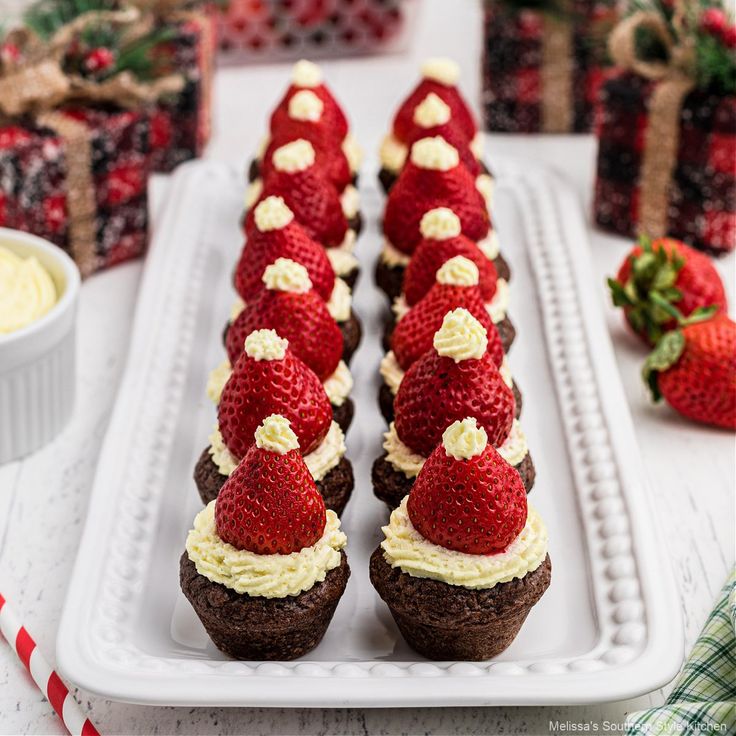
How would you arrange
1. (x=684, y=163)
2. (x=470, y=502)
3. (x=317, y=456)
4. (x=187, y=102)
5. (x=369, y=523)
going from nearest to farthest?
1. (x=470, y=502)
2. (x=317, y=456)
3. (x=369, y=523)
4. (x=684, y=163)
5. (x=187, y=102)

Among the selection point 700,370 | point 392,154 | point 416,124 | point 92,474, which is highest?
point 416,124

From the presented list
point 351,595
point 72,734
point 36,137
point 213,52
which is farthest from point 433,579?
point 213,52

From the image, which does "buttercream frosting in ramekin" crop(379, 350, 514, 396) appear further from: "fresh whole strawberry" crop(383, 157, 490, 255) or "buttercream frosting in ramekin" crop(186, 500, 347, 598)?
"buttercream frosting in ramekin" crop(186, 500, 347, 598)

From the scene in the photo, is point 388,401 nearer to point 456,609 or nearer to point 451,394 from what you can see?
point 451,394

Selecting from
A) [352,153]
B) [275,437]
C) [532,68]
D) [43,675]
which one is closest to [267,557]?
[275,437]

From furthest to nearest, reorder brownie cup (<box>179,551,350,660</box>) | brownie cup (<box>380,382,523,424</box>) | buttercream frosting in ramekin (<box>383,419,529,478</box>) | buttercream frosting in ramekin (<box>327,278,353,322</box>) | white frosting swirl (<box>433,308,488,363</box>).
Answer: buttercream frosting in ramekin (<box>327,278,353,322</box>), brownie cup (<box>380,382,523,424</box>), buttercream frosting in ramekin (<box>383,419,529,478</box>), white frosting swirl (<box>433,308,488,363</box>), brownie cup (<box>179,551,350,660</box>)

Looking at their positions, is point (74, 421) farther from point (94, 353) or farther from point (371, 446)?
point (371, 446)

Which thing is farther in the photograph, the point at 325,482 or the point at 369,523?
the point at 369,523

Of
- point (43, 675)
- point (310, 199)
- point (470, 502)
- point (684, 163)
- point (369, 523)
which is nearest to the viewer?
point (470, 502)

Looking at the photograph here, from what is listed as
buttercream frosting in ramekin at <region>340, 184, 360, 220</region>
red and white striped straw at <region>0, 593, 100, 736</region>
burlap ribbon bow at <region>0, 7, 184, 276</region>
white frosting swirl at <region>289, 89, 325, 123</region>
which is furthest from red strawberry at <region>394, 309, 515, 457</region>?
burlap ribbon bow at <region>0, 7, 184, 276</region>
